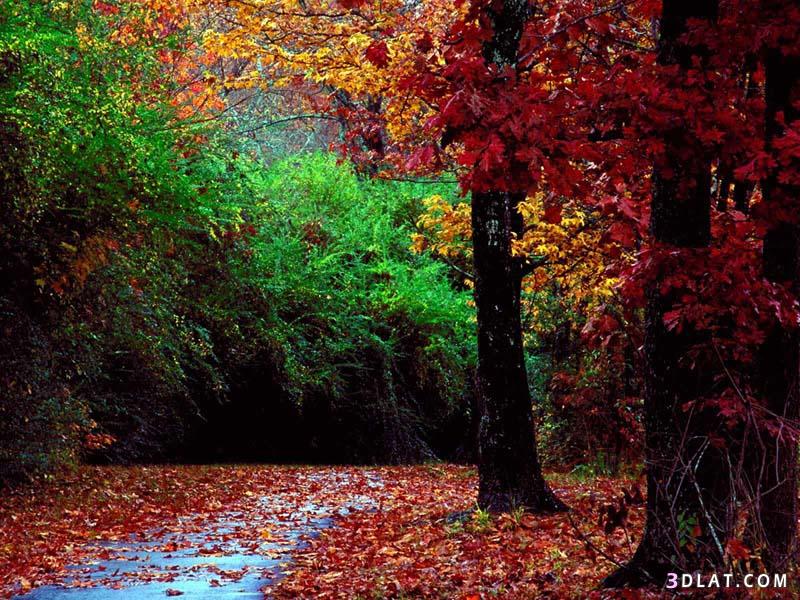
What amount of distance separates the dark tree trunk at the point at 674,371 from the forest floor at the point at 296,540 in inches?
15.6

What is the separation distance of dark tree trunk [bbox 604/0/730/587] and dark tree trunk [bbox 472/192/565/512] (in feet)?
13.8

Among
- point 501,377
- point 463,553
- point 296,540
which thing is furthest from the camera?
point 501,377

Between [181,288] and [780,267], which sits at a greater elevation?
[780,267]

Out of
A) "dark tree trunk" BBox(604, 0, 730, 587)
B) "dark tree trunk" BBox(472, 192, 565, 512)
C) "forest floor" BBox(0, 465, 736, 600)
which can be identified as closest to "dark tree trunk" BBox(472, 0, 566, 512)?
"dark tree trunk" BBox(472, 192, 565, 512)

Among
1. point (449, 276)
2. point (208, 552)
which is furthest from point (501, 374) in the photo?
point (449, 276)

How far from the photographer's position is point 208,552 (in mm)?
10695

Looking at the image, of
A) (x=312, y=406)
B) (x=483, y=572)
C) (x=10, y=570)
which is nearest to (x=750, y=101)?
(x=483, y=572)

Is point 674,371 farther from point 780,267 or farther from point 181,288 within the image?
point 181,288

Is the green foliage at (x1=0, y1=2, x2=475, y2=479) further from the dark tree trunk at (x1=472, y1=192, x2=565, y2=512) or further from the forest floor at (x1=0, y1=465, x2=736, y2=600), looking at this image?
the dark tree trunk at (x1=472, y1=192, x2=565, y2=512)

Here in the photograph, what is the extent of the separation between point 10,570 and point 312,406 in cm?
1469

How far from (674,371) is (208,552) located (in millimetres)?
5339

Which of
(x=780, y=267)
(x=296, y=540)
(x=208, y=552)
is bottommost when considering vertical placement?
(x=296, y=540)

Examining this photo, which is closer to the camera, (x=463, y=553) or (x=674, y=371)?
(x=674, y=371)

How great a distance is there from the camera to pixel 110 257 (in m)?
15.0
